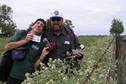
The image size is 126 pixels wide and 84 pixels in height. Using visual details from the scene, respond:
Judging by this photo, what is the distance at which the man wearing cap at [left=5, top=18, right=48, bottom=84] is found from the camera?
304 cm

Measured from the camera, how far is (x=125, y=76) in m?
2.64

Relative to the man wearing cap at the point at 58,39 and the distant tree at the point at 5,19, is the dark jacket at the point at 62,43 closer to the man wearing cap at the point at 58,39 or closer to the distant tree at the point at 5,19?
the man wearing cap at the point at 58,39

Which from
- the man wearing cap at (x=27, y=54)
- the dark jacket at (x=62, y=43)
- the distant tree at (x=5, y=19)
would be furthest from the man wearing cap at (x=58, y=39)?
the distant tree at (x=5, y=19)

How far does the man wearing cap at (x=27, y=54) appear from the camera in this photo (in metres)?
3.04

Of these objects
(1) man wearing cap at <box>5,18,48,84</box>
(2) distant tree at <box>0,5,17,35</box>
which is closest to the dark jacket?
(1) man wearing cap at <box>5,18,48,84</box>

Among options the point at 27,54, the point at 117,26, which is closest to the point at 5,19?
the point at 117,26

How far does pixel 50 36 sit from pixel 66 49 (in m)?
0.41

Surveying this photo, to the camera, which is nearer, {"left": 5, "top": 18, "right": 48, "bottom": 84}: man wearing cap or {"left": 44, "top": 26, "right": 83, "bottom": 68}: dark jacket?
{"left": 5, "top": 18, "right": 48, "bottom": 84}: man wearing cap

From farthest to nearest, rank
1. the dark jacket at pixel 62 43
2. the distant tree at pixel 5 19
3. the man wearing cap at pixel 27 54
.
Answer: the distant tree at pixel 5 19
the dark jacket at pixel 62 43
the man wearing cap at pixel 27 54

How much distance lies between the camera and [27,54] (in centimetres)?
312

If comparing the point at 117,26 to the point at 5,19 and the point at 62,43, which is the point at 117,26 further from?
the point at 62,43

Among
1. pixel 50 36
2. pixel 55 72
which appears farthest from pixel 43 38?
pixel 55 72

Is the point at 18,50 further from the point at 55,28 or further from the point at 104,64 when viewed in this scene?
the point at 104,64

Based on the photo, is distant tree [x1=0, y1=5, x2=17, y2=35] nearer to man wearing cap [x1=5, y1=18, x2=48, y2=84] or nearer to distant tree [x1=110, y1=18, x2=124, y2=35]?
distant tree [x1=110, y1=18, x2=124, y2=35]
